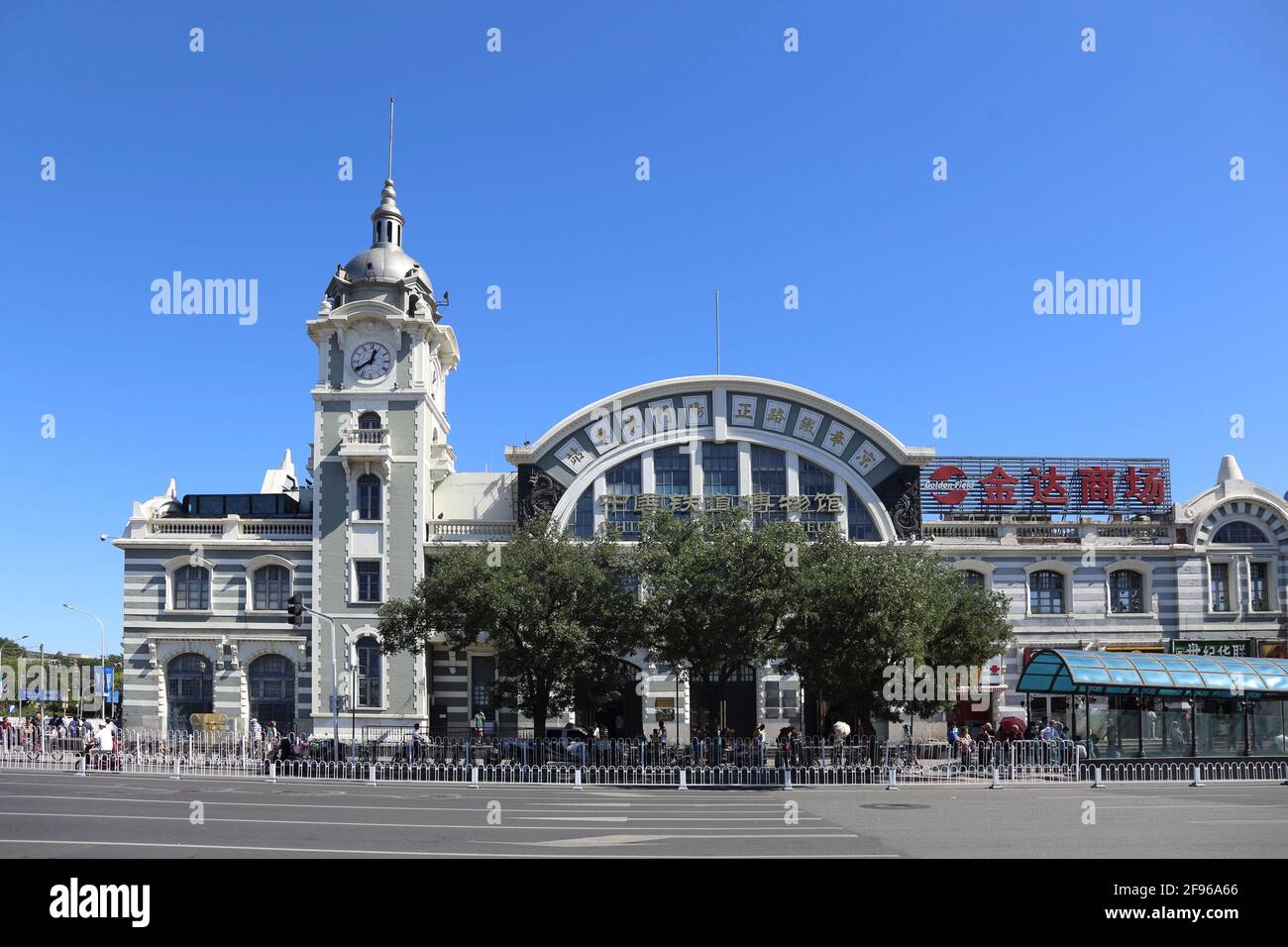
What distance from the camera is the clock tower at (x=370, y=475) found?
4306 cm

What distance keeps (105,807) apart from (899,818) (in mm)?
15571

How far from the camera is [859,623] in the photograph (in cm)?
A: 3155

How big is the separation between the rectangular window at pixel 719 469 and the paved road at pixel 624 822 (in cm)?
1894

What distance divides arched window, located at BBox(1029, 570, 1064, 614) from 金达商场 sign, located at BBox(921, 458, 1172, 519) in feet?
9.11

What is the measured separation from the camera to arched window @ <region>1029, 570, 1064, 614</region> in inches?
1801

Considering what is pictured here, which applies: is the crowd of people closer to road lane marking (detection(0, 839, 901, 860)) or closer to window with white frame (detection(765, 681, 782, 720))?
road lane marking (detection(0, 839, 901, 860))

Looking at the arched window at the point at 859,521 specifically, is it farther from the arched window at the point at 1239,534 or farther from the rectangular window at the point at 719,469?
the arched window at the point at 1239,534

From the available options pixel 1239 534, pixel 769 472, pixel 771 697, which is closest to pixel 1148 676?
pixel 771 697

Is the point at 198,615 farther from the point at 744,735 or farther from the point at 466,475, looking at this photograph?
the point at 744,735

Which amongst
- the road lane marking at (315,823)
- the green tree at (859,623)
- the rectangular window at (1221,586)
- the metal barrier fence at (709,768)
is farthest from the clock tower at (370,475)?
the rectangular window at (1221,586)

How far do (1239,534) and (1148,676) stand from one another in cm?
1608

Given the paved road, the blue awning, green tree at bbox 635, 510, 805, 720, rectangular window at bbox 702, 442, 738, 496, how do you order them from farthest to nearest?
1. rectangular window at bbox 702, 442, 738, 496
2. the blue awning
3. green tree at bbox 635, 510, 805, 720
4. the paved road

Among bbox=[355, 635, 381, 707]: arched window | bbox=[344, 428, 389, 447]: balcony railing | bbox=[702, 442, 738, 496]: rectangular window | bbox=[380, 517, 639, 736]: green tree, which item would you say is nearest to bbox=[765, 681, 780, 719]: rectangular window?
bbox=[702, 442, 738, 496]: rectangular window

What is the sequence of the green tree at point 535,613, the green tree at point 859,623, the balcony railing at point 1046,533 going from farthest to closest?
the balcony railing at point 1046,533, the green tree at point 535,613, the green tree at point 859,623
